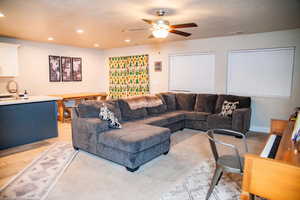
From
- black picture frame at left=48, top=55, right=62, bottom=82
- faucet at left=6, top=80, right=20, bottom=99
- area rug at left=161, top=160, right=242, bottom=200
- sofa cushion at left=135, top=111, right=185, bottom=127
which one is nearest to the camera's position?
area rug at left=161, top=160, right=242, bottom=200

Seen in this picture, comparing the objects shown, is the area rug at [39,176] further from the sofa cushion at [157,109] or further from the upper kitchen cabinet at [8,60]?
the upper kitchen cabinet at [8,60]

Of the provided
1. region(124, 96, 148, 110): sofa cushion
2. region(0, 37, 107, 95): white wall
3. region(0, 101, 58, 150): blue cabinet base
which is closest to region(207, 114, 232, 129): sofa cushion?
region(124, 96, 148, 110): sofa cushion

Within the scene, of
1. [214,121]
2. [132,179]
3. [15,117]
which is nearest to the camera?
[132,179]

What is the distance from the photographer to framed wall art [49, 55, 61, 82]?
6289 millimetres

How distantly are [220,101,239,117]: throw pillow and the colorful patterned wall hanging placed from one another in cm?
284

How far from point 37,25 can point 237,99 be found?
479 centimetres

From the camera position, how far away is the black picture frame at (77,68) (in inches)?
272

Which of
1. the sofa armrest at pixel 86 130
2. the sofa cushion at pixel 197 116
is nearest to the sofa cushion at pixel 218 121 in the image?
the sofa cushion at pixel 197 116

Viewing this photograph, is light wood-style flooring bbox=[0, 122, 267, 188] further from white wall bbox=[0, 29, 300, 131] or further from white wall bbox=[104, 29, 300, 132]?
white wall bbox=[0, 29, 300, 131]

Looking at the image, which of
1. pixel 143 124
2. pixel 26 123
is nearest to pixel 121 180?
pixel 143 124

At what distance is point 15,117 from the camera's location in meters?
3.79

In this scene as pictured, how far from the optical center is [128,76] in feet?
23.6

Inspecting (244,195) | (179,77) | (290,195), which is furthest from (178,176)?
(179,77)

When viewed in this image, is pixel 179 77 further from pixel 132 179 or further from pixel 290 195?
pixel 290 195
